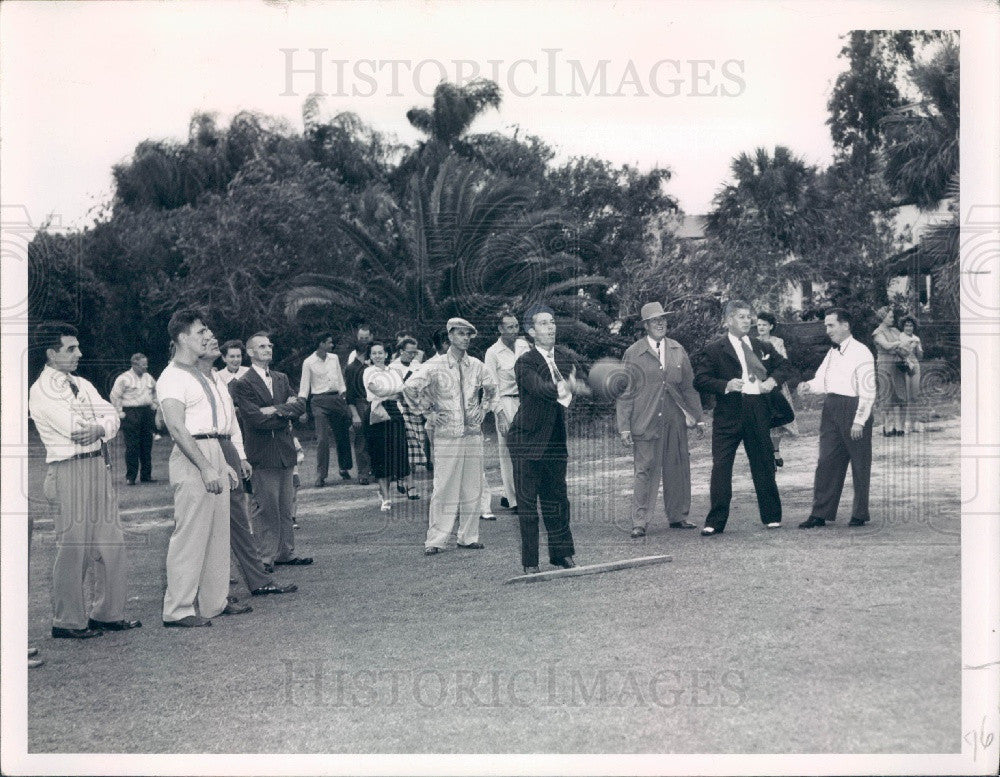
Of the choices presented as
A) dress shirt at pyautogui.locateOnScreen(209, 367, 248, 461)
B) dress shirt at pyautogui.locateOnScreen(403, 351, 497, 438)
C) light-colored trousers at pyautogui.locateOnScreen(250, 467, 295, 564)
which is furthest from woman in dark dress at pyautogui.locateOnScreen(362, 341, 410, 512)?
dress shirt at pyautogui.locateOnScreen(209, 367, 248, 461)

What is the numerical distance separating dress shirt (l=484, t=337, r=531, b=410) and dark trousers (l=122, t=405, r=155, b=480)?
9.62 feet

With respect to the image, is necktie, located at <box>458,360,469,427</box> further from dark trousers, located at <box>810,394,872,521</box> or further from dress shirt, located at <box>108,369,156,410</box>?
dark trousers, located at <box>810,394,872,521</box>

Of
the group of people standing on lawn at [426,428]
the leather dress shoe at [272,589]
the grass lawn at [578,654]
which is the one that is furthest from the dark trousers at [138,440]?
the leather dress shoe at [272,589]

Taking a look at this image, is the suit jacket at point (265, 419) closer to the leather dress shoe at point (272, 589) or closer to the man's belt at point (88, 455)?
the leather dress shoe at point (272, 589)

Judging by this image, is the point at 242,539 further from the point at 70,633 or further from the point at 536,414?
the point at 536,414

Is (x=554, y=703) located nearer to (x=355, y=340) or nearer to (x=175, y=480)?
(x=175, y=480)

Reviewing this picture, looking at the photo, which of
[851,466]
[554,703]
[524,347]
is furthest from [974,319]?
[524,347]

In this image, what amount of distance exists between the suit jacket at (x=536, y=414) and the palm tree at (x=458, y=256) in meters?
1.66

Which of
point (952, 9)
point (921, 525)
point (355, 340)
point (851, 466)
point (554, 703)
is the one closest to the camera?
point (554, 703)

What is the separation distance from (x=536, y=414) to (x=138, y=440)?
3.91 meters

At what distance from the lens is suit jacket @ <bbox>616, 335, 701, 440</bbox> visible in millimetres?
9180

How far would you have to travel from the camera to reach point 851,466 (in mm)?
8609

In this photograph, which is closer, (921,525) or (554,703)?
(554,703)

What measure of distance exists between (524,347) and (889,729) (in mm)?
4972
